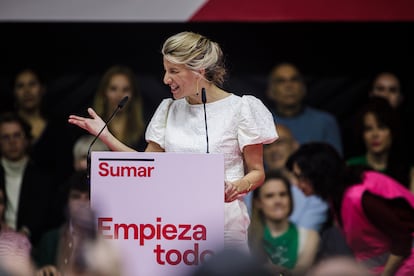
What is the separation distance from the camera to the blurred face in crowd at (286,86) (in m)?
7.75

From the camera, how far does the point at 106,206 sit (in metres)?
4.32

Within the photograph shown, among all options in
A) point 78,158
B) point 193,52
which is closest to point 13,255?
point 193,52

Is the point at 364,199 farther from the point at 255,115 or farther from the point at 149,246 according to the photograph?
the point at 149,246

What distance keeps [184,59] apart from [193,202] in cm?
64

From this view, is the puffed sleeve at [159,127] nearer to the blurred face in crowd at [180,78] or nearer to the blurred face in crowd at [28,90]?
the blurred face in crowd at [180,78]

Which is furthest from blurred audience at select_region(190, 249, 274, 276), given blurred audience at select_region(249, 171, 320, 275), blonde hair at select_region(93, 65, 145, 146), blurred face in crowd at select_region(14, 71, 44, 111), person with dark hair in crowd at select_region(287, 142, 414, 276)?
blurred face in crowd at select_region(14, 71, 44, 111)

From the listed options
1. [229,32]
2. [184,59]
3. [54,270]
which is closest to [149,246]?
[184,59]

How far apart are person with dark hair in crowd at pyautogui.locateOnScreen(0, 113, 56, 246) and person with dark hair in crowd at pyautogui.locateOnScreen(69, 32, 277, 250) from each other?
10.1ft

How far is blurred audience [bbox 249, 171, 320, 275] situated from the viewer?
687 centimetres

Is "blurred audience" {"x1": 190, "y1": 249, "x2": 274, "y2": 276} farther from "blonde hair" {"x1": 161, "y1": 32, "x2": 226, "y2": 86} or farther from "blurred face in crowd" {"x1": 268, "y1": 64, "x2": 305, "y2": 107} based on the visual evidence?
"blurred face in crowd" {"x1": 268, "y1": 64, "x2": 305, "y2": 107}

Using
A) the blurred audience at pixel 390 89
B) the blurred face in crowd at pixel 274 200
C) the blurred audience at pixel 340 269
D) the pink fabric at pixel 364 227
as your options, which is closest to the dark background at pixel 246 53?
the blurred audience at pixel 390 89

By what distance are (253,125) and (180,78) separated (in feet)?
1.23

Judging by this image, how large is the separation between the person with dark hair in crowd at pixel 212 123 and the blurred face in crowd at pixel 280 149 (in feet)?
9.76

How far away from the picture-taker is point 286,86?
7781 mm
